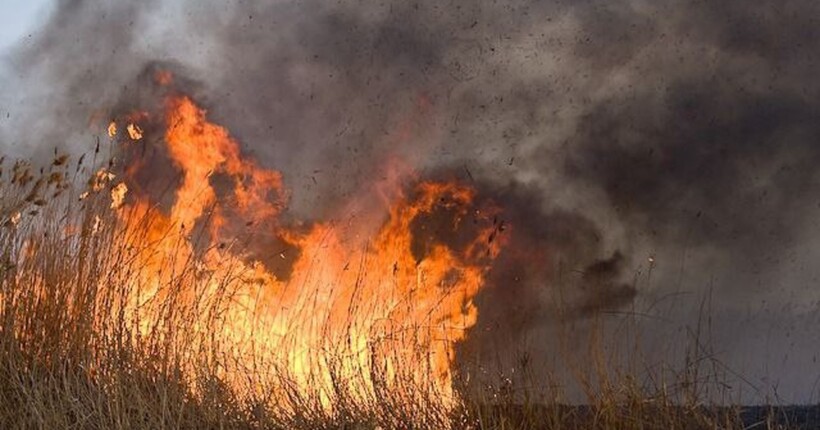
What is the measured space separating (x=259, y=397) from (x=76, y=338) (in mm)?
899

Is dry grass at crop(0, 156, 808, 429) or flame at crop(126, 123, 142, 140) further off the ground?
flame at crop(126, 123, 142, 140)

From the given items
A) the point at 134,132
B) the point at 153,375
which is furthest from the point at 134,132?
the point at 153,375

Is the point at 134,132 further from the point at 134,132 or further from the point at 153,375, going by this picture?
the point at 153,375

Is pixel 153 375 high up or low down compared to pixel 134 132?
down

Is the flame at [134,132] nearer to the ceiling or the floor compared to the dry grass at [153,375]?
nearer to the ceiling

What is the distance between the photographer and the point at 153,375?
455 cm

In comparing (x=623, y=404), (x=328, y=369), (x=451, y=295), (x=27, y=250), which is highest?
(x=27, y=250)

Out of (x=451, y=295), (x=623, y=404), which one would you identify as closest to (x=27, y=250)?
(x=451, y=295)

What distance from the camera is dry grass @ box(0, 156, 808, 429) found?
4156 mm

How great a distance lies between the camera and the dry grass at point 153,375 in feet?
13.6

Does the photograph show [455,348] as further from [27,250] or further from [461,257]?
[27,250]

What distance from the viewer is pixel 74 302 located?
184 inches

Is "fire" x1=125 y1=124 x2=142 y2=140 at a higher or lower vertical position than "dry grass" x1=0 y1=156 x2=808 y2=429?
higher

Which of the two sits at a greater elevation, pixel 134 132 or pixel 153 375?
pixel 134 132
